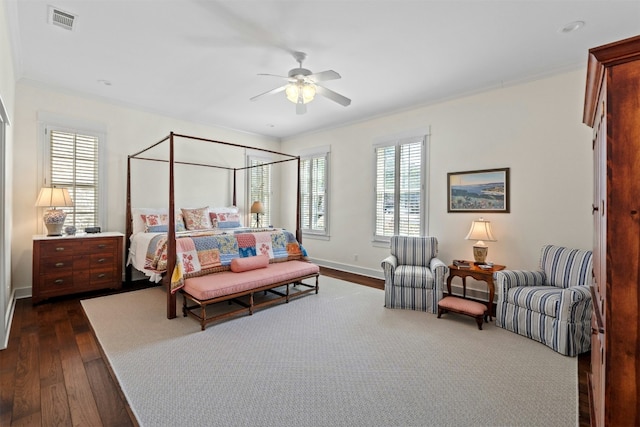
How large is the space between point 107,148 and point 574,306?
614 cm

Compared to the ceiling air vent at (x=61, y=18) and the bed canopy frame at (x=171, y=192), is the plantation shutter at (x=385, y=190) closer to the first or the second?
the bed canopy frame at (x=171, y=192)

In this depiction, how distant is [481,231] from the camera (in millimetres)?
3770

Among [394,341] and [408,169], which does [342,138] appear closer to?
[408,169]

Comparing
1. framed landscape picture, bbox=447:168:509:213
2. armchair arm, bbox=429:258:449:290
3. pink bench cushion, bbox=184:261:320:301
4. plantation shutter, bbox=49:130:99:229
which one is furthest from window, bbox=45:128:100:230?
framed landscape picture, bbox=447:168:509:213

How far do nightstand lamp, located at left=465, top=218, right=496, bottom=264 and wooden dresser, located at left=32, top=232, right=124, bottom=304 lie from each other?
4807mm

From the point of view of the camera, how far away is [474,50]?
3.11 meters

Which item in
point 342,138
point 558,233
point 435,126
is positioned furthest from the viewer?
point 342,138

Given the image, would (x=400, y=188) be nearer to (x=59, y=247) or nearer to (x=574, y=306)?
(x=574, y=306)

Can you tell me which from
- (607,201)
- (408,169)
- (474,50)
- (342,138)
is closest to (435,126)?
(408,169)

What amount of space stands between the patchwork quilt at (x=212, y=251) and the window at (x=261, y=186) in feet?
7.83

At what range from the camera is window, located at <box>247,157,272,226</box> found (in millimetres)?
6605

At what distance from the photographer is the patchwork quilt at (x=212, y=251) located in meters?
3.36

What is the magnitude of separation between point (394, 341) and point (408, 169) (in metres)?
2.91

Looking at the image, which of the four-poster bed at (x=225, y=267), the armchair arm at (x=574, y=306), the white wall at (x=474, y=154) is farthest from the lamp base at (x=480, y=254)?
the four-poster bed at (x=225, y=267)
